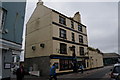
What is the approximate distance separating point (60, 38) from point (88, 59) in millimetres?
10819

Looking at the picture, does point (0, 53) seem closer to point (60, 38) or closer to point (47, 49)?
point (47, 49)

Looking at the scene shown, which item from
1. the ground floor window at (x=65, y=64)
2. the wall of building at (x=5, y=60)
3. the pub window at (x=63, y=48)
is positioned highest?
the pub window at (x=63, y=48)

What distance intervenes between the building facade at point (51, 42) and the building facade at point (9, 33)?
905 cm

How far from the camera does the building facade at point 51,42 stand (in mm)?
18959

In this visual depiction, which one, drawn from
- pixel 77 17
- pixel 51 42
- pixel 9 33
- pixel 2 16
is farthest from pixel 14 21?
pixel 77 17

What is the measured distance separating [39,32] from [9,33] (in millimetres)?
13022

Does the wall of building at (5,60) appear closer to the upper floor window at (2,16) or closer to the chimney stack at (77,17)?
the upper floor window at (2,16)

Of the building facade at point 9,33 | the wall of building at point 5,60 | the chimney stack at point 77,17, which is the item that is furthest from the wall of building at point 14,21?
the chimney stack at point 77,17

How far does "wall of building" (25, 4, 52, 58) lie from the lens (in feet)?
64.2

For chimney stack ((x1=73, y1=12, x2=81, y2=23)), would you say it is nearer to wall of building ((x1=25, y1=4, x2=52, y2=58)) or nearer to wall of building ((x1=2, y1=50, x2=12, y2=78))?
wall of building ((x1=25, y1=4, x2=52, y2=58))

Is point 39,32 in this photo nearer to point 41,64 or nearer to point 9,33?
point 41,64

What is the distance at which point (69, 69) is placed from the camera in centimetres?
2111

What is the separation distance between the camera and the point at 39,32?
71.3 ft

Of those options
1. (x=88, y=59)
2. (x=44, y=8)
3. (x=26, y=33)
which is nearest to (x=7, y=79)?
(x=44, y=8)
